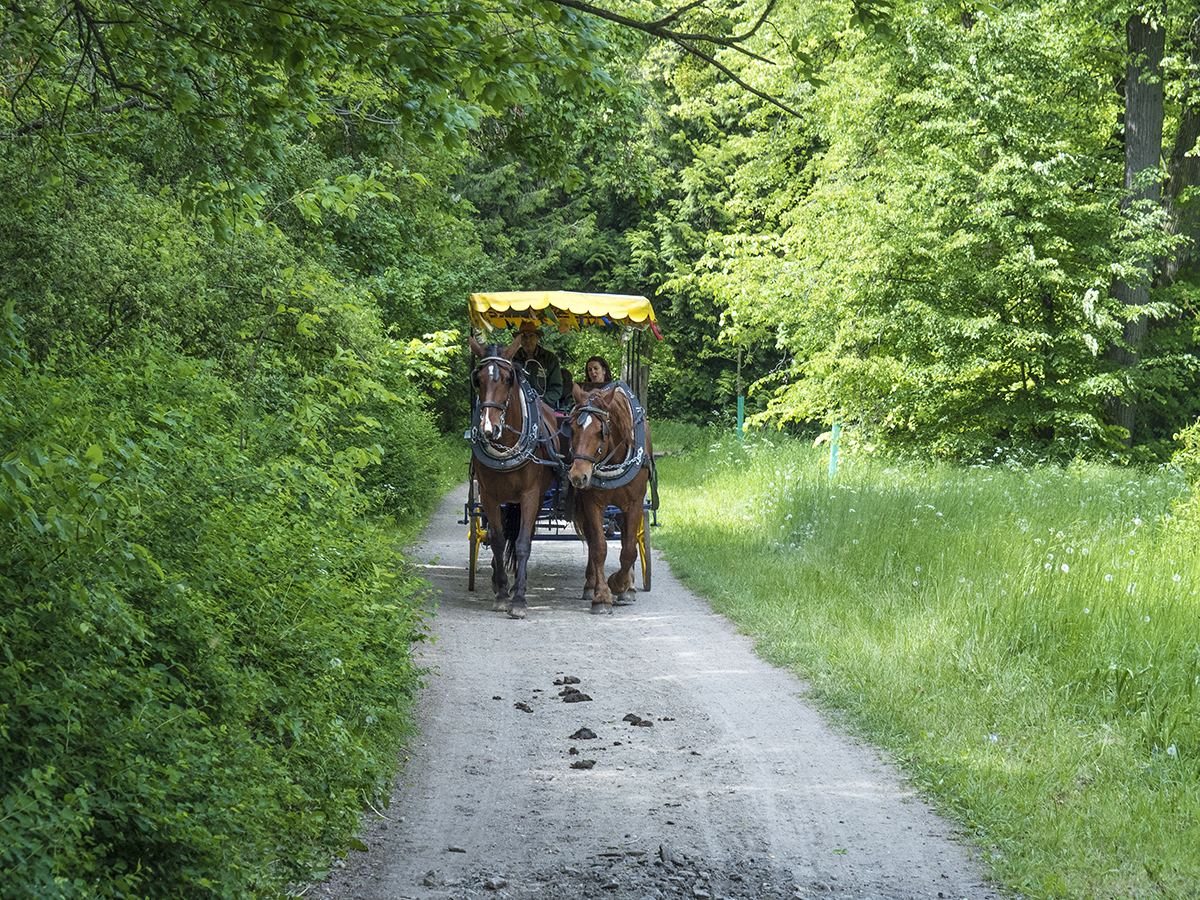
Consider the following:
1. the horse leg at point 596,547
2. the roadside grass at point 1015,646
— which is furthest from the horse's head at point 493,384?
the roadside grass at point 1015,646

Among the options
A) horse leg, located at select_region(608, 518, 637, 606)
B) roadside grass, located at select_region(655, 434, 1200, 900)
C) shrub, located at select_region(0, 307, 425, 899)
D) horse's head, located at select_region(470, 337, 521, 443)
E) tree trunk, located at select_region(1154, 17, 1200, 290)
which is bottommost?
horse leg, located at select_region(608, 518, 637, 606)

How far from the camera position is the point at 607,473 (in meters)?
9.30

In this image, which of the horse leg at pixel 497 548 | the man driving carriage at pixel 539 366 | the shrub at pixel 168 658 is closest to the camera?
the shrub at pixel 168 658

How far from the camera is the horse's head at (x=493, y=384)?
349 inches

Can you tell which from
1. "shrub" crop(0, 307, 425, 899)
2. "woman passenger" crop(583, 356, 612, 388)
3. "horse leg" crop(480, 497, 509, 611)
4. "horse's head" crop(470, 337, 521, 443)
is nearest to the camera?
"shrub" crop(0, 307, 425, 899)

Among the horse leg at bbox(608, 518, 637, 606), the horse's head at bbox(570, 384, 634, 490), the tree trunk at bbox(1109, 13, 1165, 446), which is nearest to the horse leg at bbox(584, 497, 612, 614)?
the horse leg at bbox(608, 518, 637, 606)

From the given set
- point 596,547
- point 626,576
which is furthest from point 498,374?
point 626,576

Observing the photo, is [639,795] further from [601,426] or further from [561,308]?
[561,308]

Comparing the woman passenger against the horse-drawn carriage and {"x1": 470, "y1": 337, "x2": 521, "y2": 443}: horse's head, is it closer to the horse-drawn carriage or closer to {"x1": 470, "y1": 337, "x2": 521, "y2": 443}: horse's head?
the horse-drawn carriage

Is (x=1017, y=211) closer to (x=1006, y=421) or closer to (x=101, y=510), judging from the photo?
(x=1006, y=421)

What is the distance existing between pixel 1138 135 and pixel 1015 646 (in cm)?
1282

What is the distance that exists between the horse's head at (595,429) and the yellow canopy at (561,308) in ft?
2.87

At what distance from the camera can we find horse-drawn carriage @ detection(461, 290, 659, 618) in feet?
29.7

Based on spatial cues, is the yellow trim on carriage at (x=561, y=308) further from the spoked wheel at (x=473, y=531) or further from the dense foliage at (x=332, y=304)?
the spoked wheel at (x=473, y=531)
